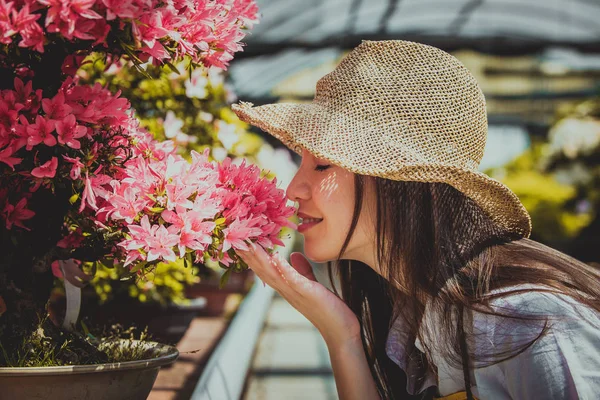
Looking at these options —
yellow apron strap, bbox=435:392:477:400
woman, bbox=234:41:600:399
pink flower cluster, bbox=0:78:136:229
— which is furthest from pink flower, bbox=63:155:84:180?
yellow apron strap, bbox=435:392:477:400

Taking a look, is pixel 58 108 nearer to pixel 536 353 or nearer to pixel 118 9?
pixel 118 9

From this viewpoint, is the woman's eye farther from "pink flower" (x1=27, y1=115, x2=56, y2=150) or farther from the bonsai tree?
"pink flower" (x1=27, y1=115, x2=56, y2=150)

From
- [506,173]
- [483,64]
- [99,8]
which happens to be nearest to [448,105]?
A: [99,8]

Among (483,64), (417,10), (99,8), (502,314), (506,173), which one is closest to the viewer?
(99,8)

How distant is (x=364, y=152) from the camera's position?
63.9 inches

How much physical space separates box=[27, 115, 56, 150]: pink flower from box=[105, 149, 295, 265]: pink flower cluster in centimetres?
14

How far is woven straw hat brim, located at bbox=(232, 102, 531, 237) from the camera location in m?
1.60

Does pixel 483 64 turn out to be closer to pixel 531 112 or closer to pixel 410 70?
pixel 531 112

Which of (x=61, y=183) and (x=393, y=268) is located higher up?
(x=61, y=183)

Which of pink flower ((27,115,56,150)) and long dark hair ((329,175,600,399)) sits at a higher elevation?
Result: pink flower ((27,115,56,150))

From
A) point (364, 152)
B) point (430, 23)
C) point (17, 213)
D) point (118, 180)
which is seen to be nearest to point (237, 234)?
point (118, 180)

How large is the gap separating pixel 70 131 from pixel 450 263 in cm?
95

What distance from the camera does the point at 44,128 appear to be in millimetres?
1332

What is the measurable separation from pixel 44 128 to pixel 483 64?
1729cm
